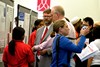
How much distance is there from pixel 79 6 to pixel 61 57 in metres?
5.52

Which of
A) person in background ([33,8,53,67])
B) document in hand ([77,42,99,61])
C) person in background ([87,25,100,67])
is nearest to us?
document in hand ([77,42,99,61])

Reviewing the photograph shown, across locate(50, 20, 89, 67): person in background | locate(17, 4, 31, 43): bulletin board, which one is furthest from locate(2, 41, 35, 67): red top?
locate(17, 4, 31, 43): bulletin board

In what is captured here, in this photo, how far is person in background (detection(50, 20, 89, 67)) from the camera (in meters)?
2.82

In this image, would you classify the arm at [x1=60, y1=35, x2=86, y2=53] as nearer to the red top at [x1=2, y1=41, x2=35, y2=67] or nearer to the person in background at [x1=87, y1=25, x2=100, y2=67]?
the person in background at [x1=87, y1=25, x2=100, y2=67]

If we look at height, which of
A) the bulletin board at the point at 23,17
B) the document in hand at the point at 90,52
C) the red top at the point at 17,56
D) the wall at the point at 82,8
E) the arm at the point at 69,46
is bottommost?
the red top at the point at 17,56

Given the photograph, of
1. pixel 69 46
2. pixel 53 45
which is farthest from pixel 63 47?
pixel 53 45

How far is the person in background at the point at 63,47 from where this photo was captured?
111 inches

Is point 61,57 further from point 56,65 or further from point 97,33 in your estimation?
point 97,33

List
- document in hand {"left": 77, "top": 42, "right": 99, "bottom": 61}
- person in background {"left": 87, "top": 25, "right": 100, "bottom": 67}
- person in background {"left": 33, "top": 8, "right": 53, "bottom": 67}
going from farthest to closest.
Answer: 1. person in background {"left": 33, "top": 8, "right": 53, "bottom": 67}
2. person in background {"left": 87, "top": 25, "right": 100, "bottom": 67}
3. document in hand {"left": 77, "top": 42, "right": 99, "bottom": 61}

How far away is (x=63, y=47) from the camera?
283 centimetres

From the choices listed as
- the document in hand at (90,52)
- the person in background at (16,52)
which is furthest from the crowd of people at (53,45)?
the document in hand at (90,52)

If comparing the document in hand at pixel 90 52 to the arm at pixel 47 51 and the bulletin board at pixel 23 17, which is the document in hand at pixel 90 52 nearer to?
the arm at pixel 47 51

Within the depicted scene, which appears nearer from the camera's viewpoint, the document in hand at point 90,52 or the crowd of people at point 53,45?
the crowd of people at point 53,45

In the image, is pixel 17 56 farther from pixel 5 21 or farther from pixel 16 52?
pixel 5 21
